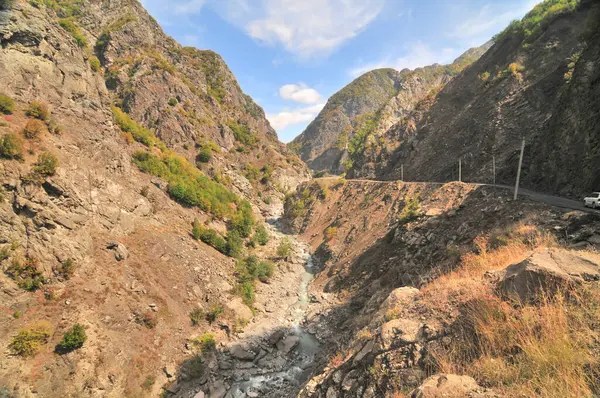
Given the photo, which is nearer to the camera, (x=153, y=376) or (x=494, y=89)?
(x=153, y=376)

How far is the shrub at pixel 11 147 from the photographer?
50.8 ft

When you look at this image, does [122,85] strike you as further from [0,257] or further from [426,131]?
[426,131]

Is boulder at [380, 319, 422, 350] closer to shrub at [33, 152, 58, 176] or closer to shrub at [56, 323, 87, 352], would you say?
shrub at [56, 323, 87, 352]

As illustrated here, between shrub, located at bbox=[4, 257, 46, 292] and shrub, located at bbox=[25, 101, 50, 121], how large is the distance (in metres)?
11.8

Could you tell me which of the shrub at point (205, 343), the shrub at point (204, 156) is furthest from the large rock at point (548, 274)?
the shrub at point (204, 156)

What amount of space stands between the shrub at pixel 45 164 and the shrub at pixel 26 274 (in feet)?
19.5

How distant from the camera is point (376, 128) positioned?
245 ft

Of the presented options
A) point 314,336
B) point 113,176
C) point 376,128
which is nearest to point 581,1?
point 376,128

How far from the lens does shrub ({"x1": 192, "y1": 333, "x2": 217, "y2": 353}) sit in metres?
18.6

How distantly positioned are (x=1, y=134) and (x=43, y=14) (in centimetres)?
1467

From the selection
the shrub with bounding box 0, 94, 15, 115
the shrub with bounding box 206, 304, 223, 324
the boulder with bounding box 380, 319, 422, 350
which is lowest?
the shrub with bounding box 206, 304, 223, 324

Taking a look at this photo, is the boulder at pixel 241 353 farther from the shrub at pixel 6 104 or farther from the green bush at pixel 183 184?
the shrub at pixel 6 104

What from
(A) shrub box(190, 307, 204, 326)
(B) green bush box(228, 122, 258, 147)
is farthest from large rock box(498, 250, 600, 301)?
(B) green bush box(228, 122, 258, 147)

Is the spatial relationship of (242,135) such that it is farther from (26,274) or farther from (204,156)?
(26,274)
